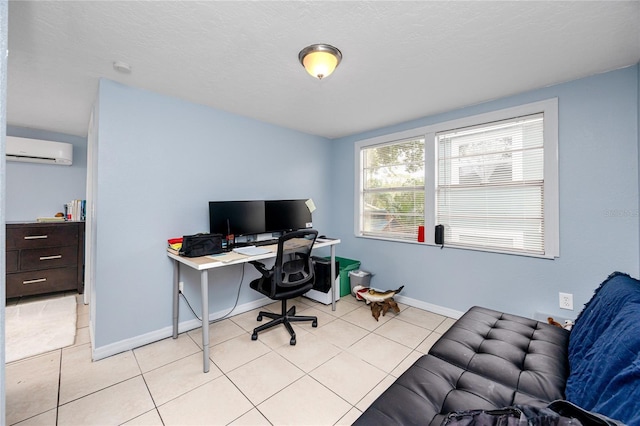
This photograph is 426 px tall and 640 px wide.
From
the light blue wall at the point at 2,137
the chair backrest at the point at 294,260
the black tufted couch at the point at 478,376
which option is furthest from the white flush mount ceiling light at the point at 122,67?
the black tufted couch at the point at 478,376

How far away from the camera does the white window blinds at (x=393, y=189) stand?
318 centimetres

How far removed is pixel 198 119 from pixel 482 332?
300 cm

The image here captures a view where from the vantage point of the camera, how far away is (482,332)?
5.34ft

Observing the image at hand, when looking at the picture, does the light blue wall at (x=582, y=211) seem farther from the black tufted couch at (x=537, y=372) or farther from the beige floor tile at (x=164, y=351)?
the beige floor tile at (x=164, y=351)

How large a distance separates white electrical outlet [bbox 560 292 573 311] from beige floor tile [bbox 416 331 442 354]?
1.06 metres

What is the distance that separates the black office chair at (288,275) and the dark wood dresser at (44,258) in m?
2.81

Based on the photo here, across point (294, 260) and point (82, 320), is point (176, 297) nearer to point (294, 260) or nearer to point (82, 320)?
point (294, 260)

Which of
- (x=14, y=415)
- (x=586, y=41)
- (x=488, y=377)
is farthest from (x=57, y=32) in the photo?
(x=586, y=41)

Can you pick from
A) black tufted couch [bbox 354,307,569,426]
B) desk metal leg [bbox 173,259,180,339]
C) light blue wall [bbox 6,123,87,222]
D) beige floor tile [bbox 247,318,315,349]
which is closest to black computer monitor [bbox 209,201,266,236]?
desk metal leg [bbox 173,259,180,339]

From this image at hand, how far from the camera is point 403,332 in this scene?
2527 millimetres

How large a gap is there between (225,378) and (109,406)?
26.6 inches

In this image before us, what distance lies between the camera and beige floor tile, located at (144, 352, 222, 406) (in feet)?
5.60

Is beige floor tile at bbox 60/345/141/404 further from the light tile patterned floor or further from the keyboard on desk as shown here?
the keyboard on desk

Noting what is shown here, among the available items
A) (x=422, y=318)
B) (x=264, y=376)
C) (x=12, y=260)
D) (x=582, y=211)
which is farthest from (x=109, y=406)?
(x=582, y=211)
